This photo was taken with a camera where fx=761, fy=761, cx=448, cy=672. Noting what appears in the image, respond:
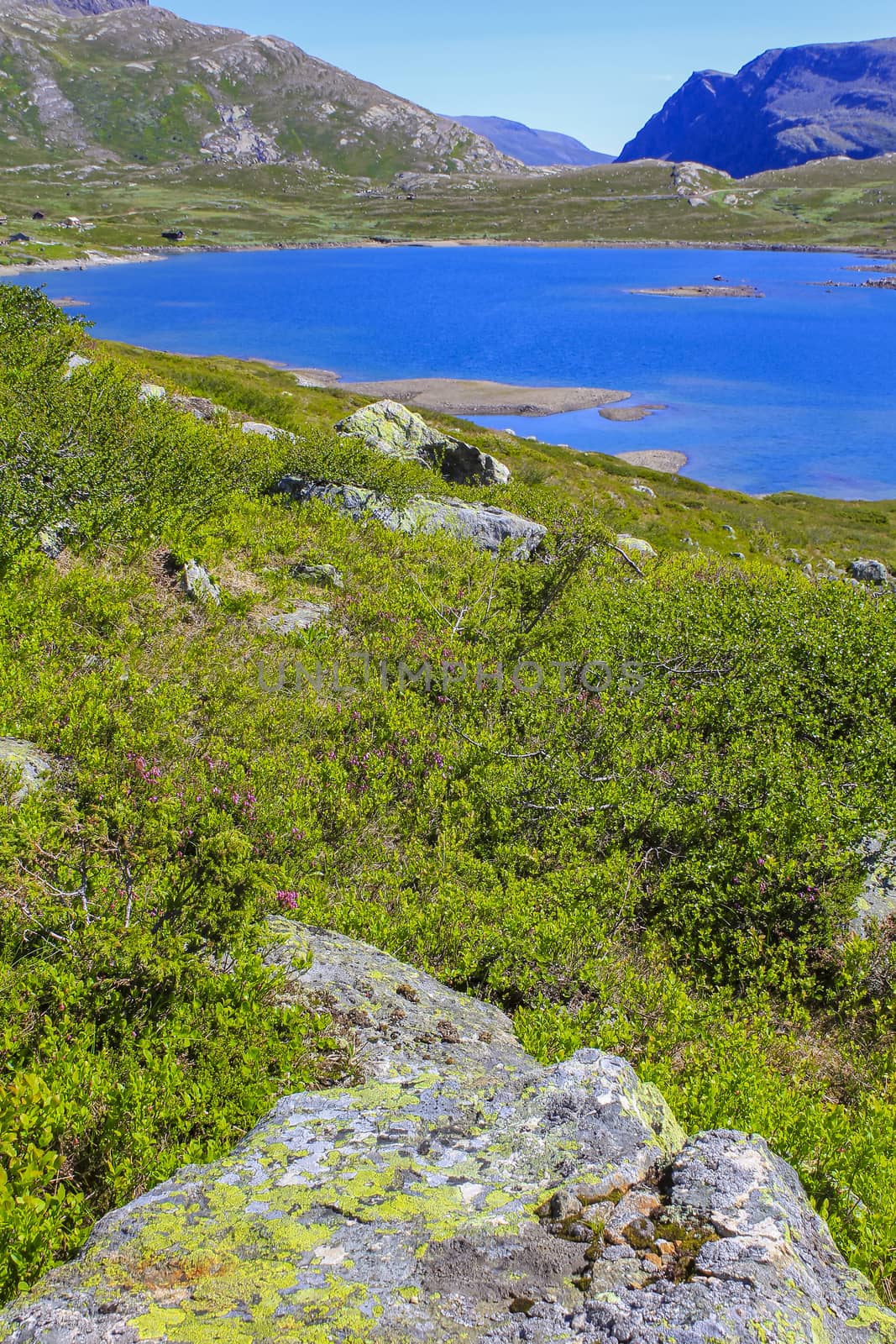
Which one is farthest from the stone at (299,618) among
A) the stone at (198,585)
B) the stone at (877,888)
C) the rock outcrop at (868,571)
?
the rock outcrop at (868,571)

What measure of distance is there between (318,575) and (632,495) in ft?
110

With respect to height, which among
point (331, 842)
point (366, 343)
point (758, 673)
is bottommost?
point (331, 842)

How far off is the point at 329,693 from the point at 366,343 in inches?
3502

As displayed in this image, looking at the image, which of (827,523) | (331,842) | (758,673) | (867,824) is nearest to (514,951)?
(331,842)

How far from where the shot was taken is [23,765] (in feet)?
20.9

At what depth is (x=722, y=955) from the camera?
277 inches

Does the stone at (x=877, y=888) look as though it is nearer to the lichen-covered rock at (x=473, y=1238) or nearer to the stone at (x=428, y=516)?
the lichen-covered rock at (x=473, y=1238)

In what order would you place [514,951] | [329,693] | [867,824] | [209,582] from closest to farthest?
[514,951]
[867,824]
[329,693]
[209,582]

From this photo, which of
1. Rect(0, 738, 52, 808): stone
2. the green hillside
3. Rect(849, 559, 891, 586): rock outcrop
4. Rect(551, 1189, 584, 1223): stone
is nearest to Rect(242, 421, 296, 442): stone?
the green hillside

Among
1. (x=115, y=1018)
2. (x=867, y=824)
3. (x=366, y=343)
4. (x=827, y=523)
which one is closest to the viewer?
(x=115, y=1018)

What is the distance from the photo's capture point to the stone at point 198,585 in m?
11.1

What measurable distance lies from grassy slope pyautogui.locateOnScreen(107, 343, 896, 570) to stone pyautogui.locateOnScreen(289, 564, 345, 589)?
626 inches

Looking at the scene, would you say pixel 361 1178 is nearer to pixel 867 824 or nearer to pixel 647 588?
pixel 867 824

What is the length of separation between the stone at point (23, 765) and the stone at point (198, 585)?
4.44 meters
